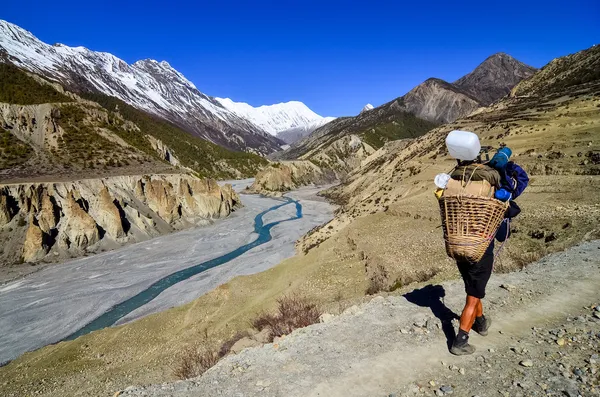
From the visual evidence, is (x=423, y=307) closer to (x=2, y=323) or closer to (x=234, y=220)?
(x=2, y=323)

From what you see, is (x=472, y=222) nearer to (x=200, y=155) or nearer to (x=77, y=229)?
(x=77, y=229)

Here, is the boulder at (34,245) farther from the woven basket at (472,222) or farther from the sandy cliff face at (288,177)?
the sandy cliff face at (288,177)

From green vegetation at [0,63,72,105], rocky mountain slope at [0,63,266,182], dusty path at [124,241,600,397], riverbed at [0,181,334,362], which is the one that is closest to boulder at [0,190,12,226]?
riverbed at [0,181,334,362]

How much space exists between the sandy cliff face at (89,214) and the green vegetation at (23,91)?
4841 cm

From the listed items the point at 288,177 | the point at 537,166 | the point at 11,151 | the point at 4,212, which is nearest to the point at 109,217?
the point at 4,212

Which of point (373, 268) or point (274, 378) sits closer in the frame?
point (274, 378)

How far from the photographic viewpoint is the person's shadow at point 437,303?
570 cm

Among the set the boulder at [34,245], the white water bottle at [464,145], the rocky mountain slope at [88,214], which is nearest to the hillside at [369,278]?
the white water bottle at [464,145]

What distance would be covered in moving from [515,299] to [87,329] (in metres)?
22.7

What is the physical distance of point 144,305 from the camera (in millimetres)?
22781

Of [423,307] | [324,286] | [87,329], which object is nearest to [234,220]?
[87,329]

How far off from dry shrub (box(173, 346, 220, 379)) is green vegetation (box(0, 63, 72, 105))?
281 feet

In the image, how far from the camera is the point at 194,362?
10.3 metres

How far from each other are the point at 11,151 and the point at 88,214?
21.3m
